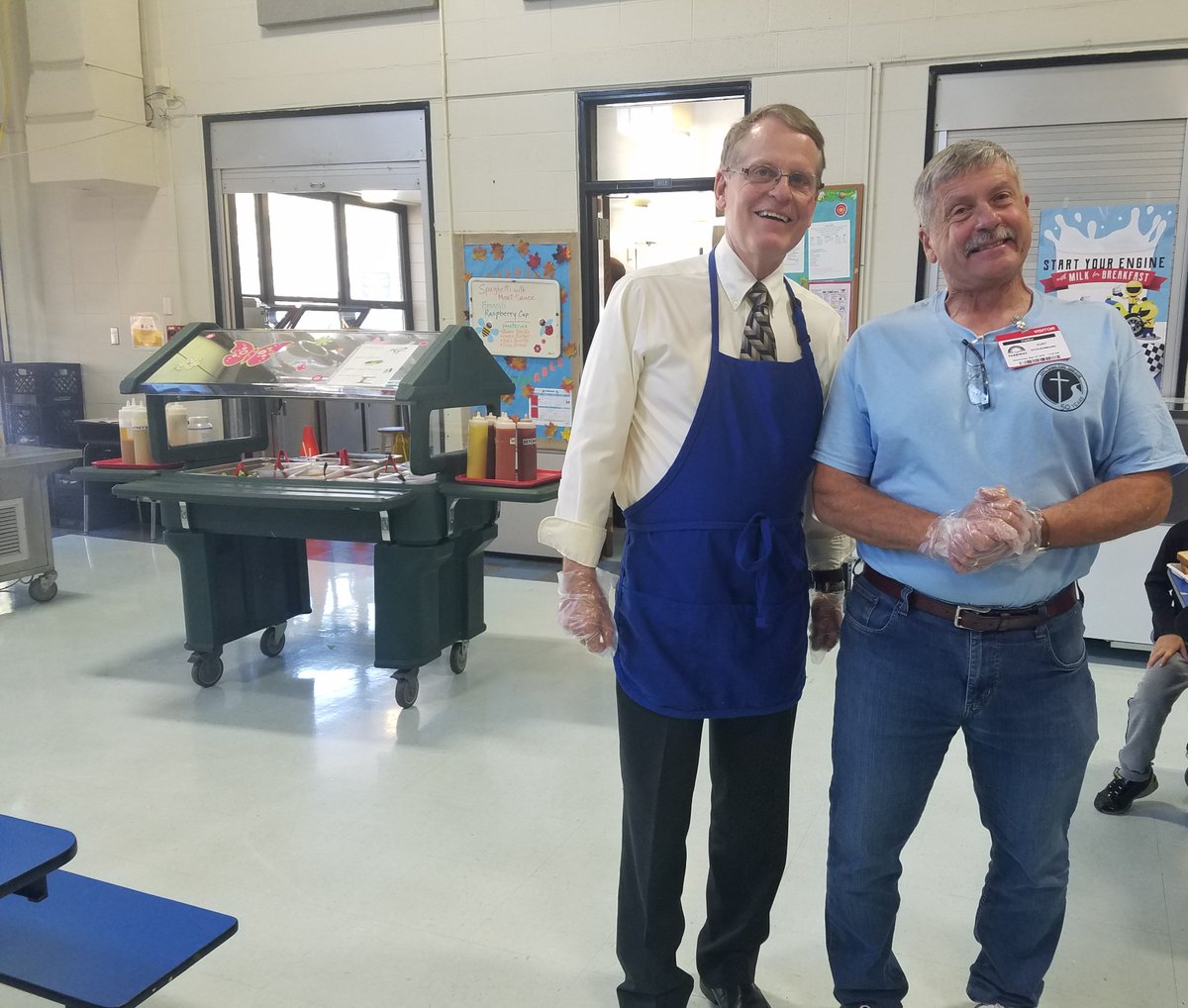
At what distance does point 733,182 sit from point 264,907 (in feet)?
6.41

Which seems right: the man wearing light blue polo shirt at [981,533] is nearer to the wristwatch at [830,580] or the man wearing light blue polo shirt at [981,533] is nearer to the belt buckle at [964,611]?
the belt buckle at [964,611]

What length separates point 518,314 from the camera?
18.5ft

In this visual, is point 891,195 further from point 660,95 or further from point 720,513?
point 720,513

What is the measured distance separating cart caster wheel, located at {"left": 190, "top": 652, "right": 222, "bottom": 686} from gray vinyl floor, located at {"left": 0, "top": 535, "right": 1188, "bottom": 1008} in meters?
0.07

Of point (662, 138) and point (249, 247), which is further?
point (249, 247)

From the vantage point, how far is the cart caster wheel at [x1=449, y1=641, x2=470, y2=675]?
3.95 metres

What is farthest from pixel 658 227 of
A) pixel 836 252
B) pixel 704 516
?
pixel 704 516

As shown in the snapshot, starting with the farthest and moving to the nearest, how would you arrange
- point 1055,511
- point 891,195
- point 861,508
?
point 891,195 → point 861,508 → point 1055,511

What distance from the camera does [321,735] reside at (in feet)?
11.1

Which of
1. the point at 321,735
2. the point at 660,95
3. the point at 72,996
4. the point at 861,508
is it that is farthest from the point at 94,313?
the point at 861,508

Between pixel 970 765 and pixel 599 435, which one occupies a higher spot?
pixel 599 435

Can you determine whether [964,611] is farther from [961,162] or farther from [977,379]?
[961,162]

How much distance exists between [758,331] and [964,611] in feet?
1.95

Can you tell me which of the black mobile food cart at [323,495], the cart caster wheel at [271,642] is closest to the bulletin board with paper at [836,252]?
the black mobile food cart at [323,495]
